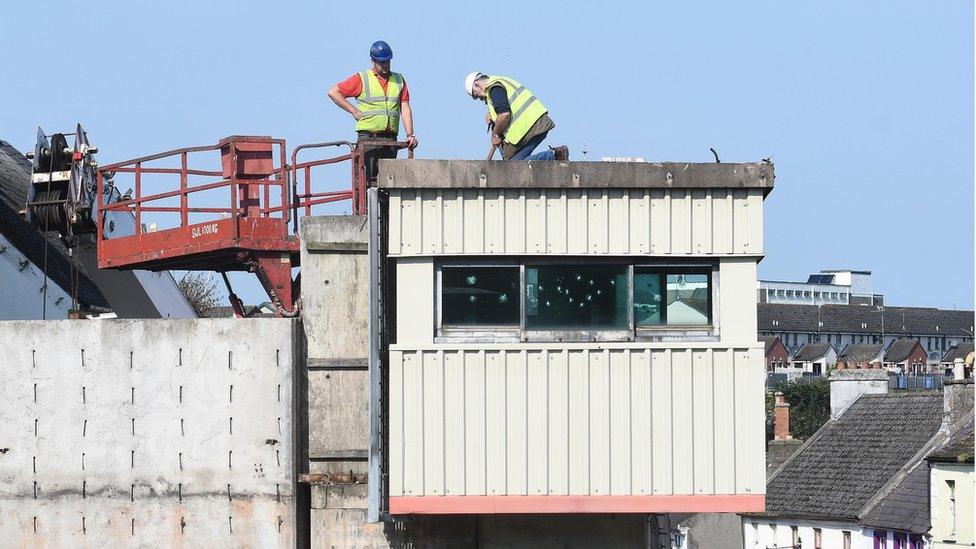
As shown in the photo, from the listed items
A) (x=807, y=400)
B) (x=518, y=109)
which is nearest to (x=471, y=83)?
(x=518, y=109)

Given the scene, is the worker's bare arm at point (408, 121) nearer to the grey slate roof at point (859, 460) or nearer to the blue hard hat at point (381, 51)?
the blue hard hat at point (381, 51)

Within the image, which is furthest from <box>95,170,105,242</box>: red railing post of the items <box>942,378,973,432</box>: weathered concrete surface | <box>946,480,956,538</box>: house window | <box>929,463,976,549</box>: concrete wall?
<box>942,378,973,432</box>: weathered concrete surface

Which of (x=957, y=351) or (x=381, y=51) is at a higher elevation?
(x=381, y=51)

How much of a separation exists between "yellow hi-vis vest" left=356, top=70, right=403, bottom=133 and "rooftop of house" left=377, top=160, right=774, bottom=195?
8.98 feet

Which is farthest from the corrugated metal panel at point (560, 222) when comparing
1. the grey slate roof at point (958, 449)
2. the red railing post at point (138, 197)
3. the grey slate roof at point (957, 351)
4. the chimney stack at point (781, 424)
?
the grey slate roof at point (957, 351)

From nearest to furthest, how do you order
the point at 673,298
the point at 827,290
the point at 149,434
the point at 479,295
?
the point at 479,295
the point at 673,298
the point at 149,434
the point at 827,290

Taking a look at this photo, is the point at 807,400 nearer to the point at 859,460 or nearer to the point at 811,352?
the point at 811,352

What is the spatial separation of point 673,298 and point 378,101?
3951mm

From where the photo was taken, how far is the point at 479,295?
14875 mm

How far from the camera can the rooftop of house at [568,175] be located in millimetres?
14641

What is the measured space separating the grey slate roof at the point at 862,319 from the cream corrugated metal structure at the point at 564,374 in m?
132

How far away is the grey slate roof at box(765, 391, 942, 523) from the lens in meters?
48.2

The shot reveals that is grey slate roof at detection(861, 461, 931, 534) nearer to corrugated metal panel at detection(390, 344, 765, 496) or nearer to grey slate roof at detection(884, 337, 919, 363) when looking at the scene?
corrugated metal panel at detection(390, 344, 765, 496)

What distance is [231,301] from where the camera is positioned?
715 inches
